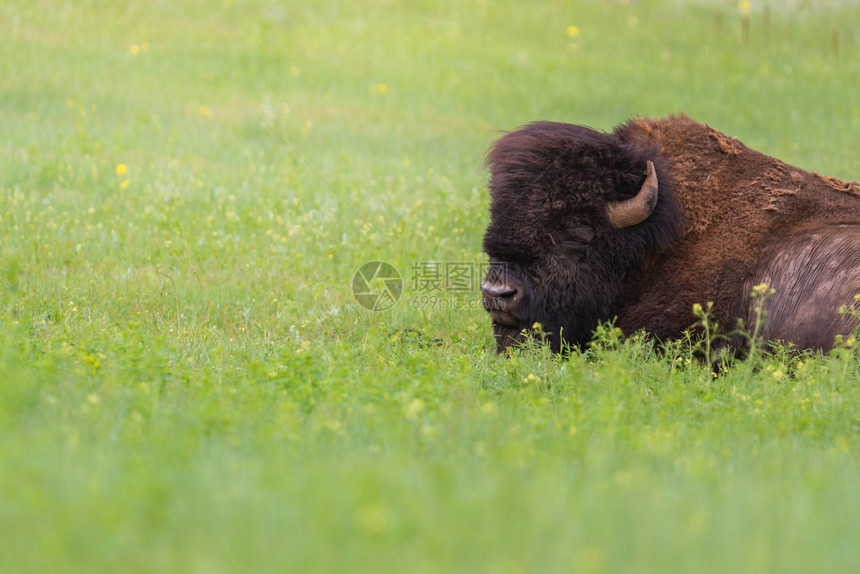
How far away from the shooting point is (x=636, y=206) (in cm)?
692

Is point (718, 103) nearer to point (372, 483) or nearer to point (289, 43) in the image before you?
point (289, 43)

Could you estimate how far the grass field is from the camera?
124 inches

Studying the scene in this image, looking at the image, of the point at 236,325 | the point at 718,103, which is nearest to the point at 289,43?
the point at 718,103

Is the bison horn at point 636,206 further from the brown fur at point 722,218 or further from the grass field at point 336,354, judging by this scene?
the grass field at point 336,354

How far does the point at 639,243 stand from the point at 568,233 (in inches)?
22.2

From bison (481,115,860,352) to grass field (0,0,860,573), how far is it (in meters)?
0.41

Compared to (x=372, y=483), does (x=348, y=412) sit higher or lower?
lower

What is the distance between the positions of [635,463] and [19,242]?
7.40 m

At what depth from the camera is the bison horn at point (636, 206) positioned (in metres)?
6.88

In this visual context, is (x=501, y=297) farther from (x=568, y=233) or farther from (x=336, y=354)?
(x=336, y=354)

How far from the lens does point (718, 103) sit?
18250mm

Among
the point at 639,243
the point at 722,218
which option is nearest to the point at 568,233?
the point at 639,243

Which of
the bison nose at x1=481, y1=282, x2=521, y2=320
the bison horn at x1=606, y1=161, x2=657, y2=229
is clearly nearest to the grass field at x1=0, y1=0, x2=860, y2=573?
the bison nose at x1=481, y1=282, x2=521, y2=320

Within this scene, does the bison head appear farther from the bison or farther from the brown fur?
the brown fur
